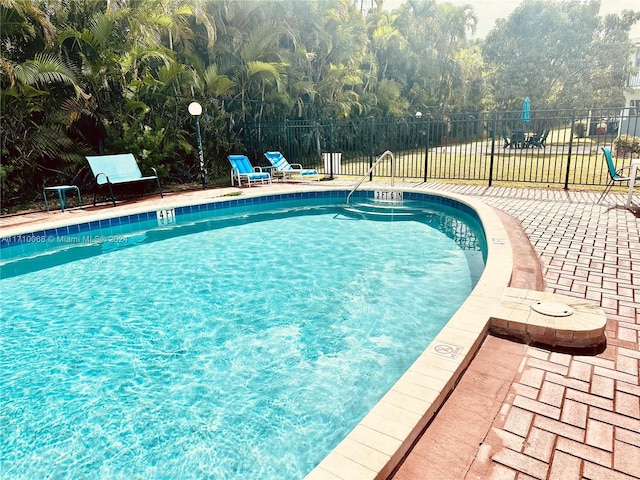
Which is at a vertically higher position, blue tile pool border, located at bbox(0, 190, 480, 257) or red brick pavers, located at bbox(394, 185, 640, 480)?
blue tile pool border, located at bbox(0, 190, 480, 257)

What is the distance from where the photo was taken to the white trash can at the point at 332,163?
12.0 meters

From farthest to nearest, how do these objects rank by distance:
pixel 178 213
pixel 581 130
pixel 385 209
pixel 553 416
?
pixel 581 130 → pixel 385 209 → pixel 178 213 → pixel 553 416

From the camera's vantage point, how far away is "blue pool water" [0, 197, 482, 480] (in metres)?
2.21

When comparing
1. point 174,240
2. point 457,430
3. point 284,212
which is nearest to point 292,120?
point 284,212

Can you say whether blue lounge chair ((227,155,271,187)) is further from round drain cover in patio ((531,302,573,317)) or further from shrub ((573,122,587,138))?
round drain cover in patio ((531,302,573,317))

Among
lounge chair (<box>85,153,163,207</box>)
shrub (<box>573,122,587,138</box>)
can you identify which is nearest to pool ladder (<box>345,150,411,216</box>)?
lounge chair (<box>85,153,163,207</box>)

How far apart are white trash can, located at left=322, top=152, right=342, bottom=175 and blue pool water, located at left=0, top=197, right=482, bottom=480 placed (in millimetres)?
6429

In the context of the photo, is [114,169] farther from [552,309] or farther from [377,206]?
[552,309]

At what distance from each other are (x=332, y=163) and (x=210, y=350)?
374 inches

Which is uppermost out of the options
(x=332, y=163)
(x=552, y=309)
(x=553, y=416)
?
(x=332, y=163)

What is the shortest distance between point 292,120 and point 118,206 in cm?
874

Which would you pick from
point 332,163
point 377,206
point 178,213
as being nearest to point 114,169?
point 178,213

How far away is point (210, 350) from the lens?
321cm

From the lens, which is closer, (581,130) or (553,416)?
(553,416)
